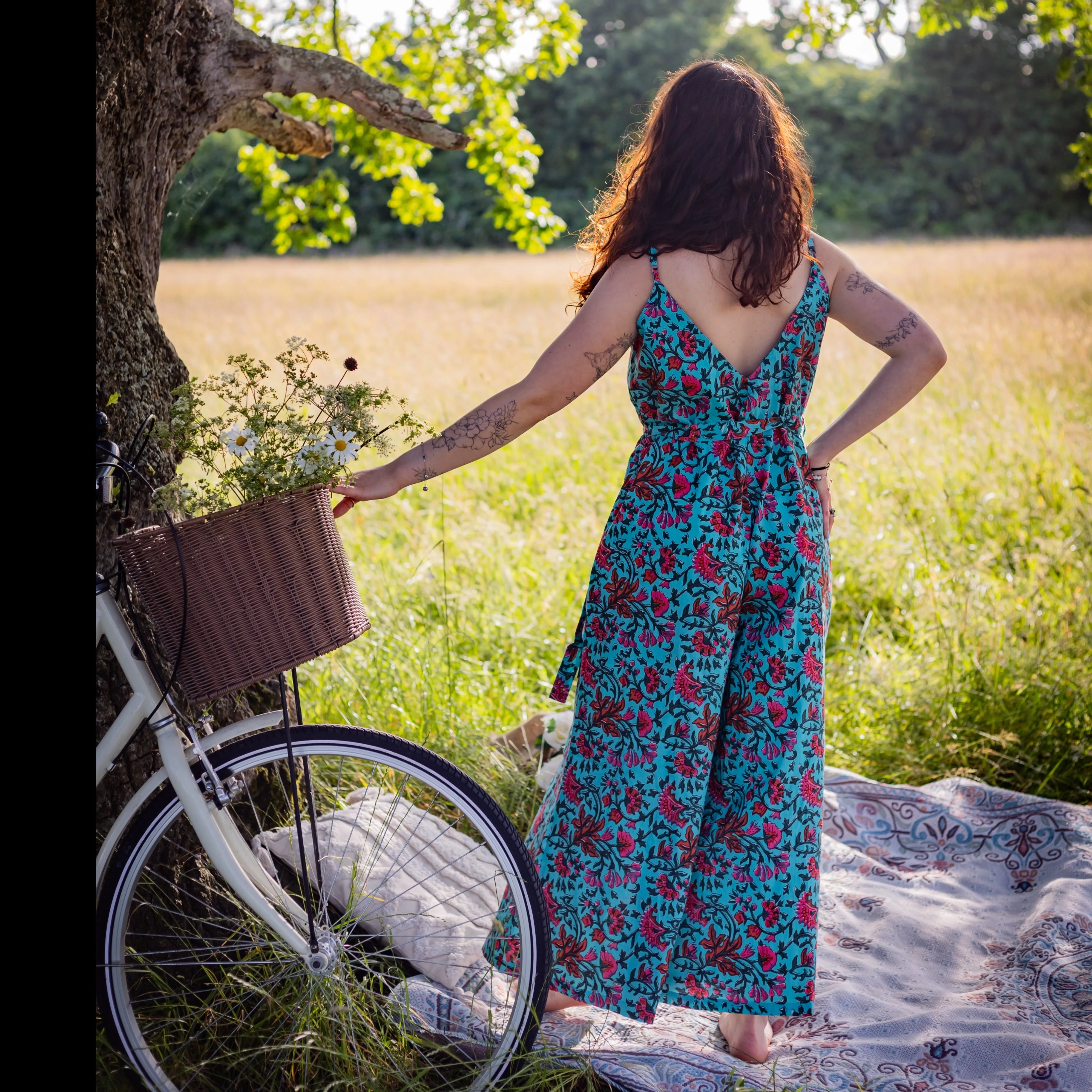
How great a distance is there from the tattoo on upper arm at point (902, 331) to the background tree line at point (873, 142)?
23.0 meters

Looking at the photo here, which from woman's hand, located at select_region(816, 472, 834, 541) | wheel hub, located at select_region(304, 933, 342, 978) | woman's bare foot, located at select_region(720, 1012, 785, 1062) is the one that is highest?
woman's hand, located at select_region(816, 472, 834, 541)

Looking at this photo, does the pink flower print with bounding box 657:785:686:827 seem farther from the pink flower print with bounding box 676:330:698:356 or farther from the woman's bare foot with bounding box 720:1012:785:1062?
the pink flower print with bounding box 676:330:698:356

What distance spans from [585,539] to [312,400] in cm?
305

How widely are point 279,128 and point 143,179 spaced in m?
1.09

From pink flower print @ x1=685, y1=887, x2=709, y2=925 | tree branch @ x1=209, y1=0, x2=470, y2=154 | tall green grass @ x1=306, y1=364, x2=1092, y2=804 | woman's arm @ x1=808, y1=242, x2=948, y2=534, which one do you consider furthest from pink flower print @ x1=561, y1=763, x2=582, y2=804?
tree branch @ x1=209, y1=0, x2=470, y2=154

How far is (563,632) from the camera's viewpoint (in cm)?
405

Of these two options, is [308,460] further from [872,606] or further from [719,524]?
[872,606]

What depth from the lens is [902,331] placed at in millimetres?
2156

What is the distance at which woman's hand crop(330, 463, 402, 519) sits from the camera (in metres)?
1.85

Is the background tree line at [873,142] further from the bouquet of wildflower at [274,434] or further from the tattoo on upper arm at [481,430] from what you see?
the bouquet of wildflower at [274,434]

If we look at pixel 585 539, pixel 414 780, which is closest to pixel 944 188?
pixel 585 539

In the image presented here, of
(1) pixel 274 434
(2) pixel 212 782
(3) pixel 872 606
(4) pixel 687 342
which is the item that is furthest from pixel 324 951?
(3) pixel 872 606

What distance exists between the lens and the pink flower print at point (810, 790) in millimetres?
2137

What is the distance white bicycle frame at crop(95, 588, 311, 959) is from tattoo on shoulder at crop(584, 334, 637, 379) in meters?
0.88
